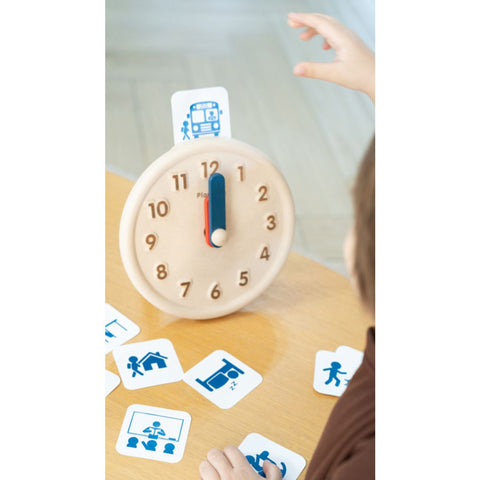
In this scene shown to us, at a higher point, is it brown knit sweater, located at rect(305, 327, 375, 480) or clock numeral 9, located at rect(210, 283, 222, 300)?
brown knit sweater, located at rect(305, 327, 375, 480)

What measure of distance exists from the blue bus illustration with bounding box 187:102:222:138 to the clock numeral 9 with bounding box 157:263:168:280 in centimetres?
16

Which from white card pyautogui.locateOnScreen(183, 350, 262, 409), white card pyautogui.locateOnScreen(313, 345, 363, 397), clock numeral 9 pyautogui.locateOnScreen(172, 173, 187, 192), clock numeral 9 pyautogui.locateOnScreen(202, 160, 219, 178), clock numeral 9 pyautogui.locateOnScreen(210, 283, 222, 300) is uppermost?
clock numeral 9 pyautogui.locateOnScreen(202, 160, 219, 178)

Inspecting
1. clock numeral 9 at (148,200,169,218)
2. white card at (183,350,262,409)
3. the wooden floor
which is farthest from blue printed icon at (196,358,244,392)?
the wooden floor

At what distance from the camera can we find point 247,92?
246 centimetres

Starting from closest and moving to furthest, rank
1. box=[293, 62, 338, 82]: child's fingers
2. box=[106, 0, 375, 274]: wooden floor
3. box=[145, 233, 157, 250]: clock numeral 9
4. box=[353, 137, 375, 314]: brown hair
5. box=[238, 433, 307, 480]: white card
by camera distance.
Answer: box=[353, 137, 375, 314]: brown hair
box=[293, 62, 338, 82]: child's fingers
box=[238, 433, 307, 480]: white card
box=[145, 233, 157, 250]: clock numeral 9
box=[106, 0, 375, 274]: wooden floor

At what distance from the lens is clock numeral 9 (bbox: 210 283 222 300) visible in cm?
87

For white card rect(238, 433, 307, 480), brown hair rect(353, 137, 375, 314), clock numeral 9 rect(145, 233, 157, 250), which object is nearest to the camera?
brown hair rect(353, 137, 375, 314)

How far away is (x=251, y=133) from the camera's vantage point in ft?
7.18

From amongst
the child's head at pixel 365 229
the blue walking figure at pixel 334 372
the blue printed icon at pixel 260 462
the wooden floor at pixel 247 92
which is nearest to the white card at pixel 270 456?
the blue printed icon at pixel 260 462

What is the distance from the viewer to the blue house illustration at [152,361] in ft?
2.72

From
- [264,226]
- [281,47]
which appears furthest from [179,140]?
[281,47]

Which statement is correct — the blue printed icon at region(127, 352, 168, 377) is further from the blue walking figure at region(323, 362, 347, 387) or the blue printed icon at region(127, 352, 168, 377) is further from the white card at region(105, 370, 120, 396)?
the blue walking figure at region(323, 362, 347, 387)
